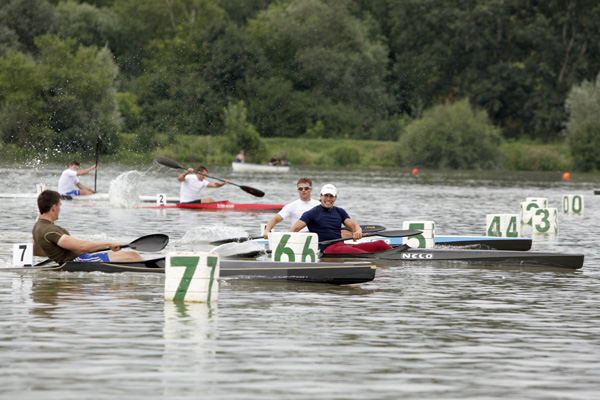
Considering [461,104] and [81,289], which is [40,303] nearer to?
[81,289]

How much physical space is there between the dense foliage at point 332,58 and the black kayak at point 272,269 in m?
65.3

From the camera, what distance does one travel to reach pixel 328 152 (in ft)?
261

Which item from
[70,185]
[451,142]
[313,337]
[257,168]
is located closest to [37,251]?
[313,337]

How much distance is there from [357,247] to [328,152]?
208ft

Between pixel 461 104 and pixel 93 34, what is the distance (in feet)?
107

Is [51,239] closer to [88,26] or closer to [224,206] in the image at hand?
[224,206]

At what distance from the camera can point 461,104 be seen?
76625 mm

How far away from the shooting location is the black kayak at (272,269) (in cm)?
1353

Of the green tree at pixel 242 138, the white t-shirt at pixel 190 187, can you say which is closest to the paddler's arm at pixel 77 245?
the white t-shirt at pixel 190 187

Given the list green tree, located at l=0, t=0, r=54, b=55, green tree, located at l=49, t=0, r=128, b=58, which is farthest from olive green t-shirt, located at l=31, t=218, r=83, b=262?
green tree, located at l=0, t=0, r=54, b=55

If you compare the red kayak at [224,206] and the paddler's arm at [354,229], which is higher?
the red kayak at [224,206]

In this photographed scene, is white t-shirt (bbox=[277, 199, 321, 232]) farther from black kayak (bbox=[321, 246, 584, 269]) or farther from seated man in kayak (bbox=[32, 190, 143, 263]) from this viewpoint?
seated man in kayak (bbox=[32, 190, 143, 263])

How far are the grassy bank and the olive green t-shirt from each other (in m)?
60.2

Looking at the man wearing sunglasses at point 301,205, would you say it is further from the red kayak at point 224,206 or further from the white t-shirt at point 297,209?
the red kayak at point 224,206
